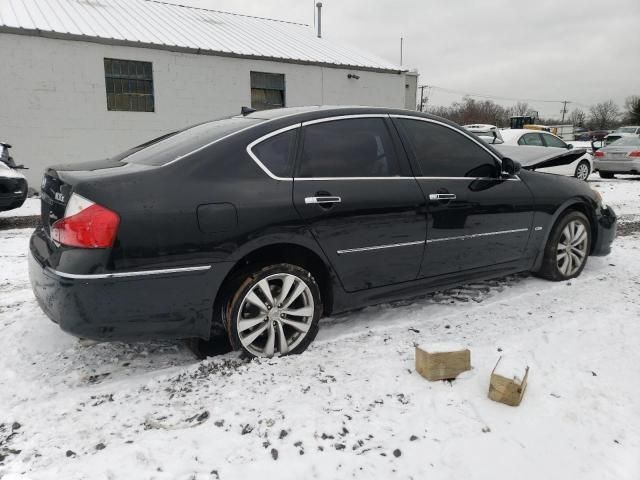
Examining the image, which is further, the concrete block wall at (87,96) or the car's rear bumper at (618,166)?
the car's rear bumper at (618,166)

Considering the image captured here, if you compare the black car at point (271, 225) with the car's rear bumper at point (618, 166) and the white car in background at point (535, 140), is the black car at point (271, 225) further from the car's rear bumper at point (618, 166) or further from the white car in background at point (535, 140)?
the car's rear bumper at point (618, 166)

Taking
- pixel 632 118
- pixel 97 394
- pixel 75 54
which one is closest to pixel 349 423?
pixel 97 394

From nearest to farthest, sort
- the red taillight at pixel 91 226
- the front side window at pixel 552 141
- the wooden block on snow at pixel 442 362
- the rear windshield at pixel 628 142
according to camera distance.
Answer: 1. the red taillight at pixel 91 226
2. the wooden block on snow at pixel 442 362
3. the front side window at pixel 552 141
4. the rear windshield at pixel 628 142

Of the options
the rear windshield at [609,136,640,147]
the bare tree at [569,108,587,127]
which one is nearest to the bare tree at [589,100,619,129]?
the bare tree at [569,108,587,127]

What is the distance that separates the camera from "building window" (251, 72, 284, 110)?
52.2 ft

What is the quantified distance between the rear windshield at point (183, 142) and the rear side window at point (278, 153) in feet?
0.69

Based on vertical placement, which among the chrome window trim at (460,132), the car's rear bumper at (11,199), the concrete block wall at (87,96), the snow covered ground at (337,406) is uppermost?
the concrete block wall at (87,96)

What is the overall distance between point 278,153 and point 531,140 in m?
11.5

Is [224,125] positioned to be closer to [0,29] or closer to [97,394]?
[97,394]

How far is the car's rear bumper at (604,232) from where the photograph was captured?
15.9 ft

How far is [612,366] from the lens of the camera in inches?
118

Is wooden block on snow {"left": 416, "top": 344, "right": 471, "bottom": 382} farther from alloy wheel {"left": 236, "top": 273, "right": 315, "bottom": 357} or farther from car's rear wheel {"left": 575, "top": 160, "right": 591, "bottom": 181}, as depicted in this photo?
car's rear wheel {"left": 575, "top": 160, "right": 591, "bottom": 181}

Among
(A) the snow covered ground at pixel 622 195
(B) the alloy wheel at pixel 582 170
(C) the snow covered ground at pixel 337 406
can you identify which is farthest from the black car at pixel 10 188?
(B) the alloy wheel at pixel 582 170

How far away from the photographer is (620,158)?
49.9 ft
